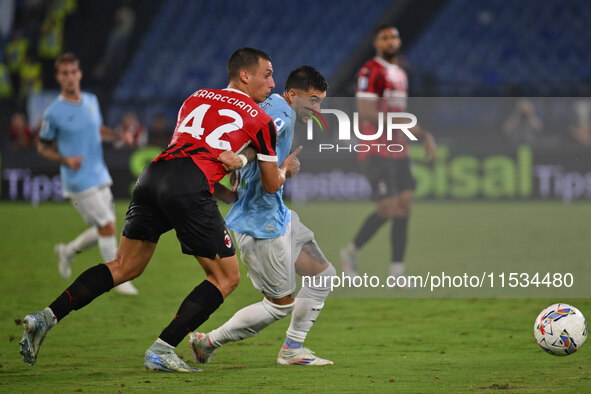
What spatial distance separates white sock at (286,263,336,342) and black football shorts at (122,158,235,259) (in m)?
0.69

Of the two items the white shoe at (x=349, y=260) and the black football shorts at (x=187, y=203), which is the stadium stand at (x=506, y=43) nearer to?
the white shoe at (x=349, y=260)

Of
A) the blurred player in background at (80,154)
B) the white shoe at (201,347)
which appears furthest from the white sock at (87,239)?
the white shoe at (201,347)

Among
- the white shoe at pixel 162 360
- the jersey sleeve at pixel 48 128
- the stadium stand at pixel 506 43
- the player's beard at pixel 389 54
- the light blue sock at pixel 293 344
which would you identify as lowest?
the white shoe at pixel 162 360

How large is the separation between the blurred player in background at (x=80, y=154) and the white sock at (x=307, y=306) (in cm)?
353

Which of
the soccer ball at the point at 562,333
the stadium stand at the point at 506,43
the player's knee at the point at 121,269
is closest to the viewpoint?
the player's knee at the point at 121,269

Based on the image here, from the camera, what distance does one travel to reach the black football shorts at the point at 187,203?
4.85 meters

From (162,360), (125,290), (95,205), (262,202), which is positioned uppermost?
(95,205)

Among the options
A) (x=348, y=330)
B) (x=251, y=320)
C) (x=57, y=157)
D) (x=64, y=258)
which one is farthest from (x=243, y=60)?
(x=64, y=258)

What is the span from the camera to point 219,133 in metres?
4.93

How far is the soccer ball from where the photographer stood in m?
5.25

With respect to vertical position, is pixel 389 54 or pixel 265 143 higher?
pixel 389 54

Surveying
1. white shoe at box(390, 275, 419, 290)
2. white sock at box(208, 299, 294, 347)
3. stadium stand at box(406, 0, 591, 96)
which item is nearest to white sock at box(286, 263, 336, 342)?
white sock at box(208, 299, 294, 347)

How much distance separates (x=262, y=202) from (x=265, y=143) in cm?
41

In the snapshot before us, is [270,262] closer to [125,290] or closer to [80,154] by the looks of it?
[125,290]
